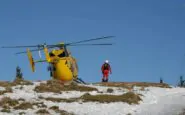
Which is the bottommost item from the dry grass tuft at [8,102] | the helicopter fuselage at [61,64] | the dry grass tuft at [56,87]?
the dry grass tuft at [8,102]

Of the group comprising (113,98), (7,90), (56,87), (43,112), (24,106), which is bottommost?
A: (43,112)

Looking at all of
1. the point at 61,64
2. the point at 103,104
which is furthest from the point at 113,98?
the point at 61,64

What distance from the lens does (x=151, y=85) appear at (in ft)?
182

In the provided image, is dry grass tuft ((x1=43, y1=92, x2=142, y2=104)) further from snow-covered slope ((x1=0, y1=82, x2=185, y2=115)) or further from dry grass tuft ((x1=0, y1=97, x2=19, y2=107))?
dry grass tuft ((x1=0, y1=97, x2=19, y2=107))

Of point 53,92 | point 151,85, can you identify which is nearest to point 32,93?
point 53,92

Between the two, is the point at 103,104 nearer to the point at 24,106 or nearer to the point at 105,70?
the point at 24,106

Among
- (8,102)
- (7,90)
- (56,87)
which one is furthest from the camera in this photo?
(56,87)

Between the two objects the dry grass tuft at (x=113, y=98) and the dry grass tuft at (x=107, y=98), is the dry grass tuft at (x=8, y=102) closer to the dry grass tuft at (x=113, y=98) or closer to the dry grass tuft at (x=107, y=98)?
the dry grass tuft at (x=107, y=98)

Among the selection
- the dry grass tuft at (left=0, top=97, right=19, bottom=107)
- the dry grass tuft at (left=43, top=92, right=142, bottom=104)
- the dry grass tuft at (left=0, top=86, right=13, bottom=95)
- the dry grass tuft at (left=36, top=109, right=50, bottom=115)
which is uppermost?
the dry grass tuft at (left=0, top=86, right=13, bottom=95)

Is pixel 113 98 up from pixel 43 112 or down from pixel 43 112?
up

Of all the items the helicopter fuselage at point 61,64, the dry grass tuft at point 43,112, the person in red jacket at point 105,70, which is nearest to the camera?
the dry grass tuft at point 43,112

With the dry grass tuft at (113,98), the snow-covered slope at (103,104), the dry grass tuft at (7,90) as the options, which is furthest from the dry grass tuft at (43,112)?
the dry grass tuft at (7,90)

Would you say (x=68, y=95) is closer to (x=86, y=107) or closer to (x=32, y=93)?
(x=32, y=93)

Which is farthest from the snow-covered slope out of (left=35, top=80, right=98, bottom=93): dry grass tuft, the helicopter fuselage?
the helicopter fuselage
